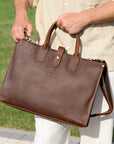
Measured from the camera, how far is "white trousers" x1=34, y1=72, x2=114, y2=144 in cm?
229

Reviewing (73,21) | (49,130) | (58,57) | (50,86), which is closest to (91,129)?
(49,130)

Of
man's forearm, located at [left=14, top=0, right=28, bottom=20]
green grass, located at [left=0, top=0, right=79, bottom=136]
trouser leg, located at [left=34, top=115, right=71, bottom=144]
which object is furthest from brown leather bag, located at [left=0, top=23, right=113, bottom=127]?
green grass, located at [left=0, top=0, right=79, bottom=136]

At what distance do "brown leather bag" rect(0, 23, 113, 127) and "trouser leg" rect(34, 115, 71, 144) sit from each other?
111 mm

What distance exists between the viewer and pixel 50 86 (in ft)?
7.22

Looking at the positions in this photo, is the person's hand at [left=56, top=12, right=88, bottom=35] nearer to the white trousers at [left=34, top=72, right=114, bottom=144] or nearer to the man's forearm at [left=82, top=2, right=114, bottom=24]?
the man's forearm at [left=82, top=2, right=114, bottom=24]

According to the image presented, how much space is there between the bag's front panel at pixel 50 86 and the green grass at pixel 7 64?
7.05 ft

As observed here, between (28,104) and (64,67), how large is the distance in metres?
0.32

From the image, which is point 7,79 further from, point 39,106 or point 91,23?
point 91,23

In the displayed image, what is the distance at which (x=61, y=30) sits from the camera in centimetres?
229

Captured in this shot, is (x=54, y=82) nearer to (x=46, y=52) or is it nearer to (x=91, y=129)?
(x=46, y=52)

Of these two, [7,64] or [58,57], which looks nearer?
[58,57]

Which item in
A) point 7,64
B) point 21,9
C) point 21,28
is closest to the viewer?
point 21,28

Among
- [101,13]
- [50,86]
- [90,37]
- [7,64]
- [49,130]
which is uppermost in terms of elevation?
[101,13]

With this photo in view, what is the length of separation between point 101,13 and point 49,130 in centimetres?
80
